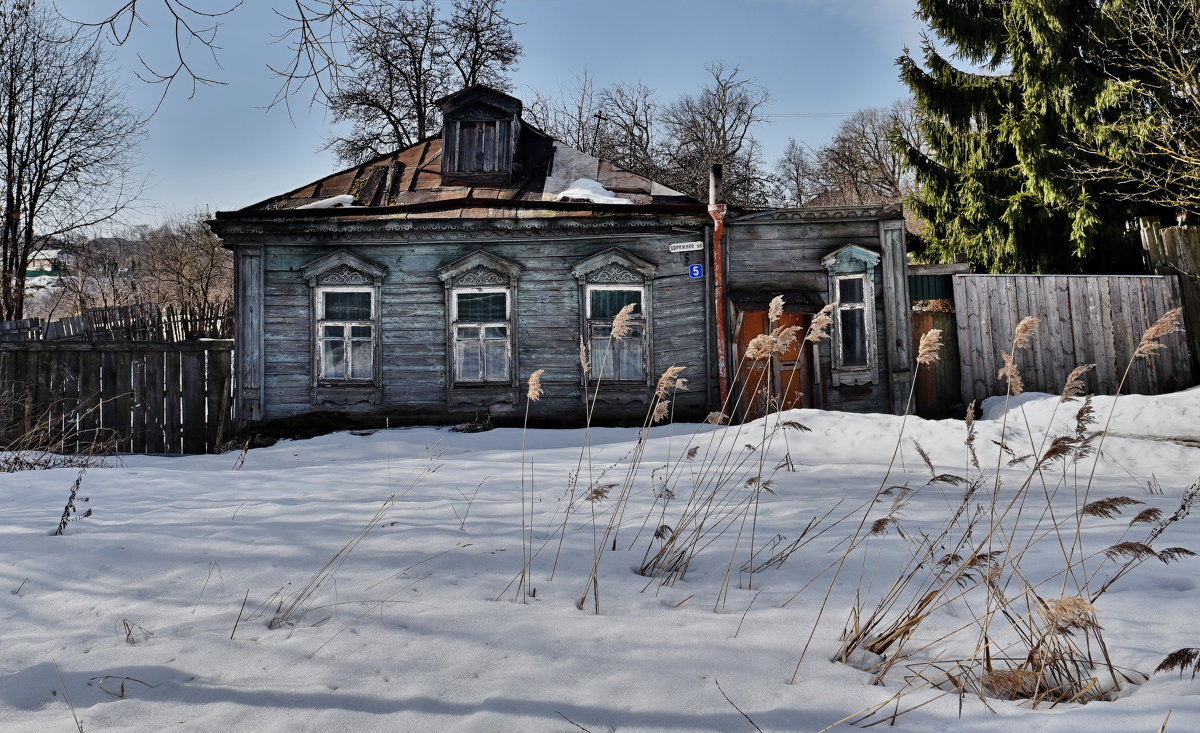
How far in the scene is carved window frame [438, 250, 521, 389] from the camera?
10.6 metres

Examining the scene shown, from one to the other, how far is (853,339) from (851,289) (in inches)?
31.3

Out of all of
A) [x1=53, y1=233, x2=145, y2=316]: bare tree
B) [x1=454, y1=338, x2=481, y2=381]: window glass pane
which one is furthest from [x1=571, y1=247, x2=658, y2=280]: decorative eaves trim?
[x1=53, y1=233, x2=145, y2=316]: bare tree

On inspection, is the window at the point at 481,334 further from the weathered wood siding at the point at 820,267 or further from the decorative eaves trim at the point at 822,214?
the decorative eaves trim at the point at 822,214

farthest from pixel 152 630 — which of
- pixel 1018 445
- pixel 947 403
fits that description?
pixel 947 403

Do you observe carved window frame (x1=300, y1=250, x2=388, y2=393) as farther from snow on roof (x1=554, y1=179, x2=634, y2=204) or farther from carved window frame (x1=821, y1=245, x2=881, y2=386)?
carved window frame (x1=821, y1=245, x2=881, y2=386)

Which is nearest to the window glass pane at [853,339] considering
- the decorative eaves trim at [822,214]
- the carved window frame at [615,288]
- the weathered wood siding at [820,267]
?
the weathered wood siding at [820,267]

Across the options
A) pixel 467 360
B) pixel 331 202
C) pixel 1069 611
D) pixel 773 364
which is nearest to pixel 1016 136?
pixel 773 364

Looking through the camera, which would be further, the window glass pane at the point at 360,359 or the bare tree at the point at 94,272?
the bare tree at the point at 94,272

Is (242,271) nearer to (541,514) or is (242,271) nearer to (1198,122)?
(541,514)

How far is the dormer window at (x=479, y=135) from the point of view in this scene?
11.5 metres

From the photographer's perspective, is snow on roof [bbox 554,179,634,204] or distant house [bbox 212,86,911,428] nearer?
distant house [bbox 212,86,911,428]

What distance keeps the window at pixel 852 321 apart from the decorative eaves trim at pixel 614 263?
3061 millimetres

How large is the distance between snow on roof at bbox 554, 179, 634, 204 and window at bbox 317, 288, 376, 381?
139 inches

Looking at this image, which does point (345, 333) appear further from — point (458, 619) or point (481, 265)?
point (458, 619)
